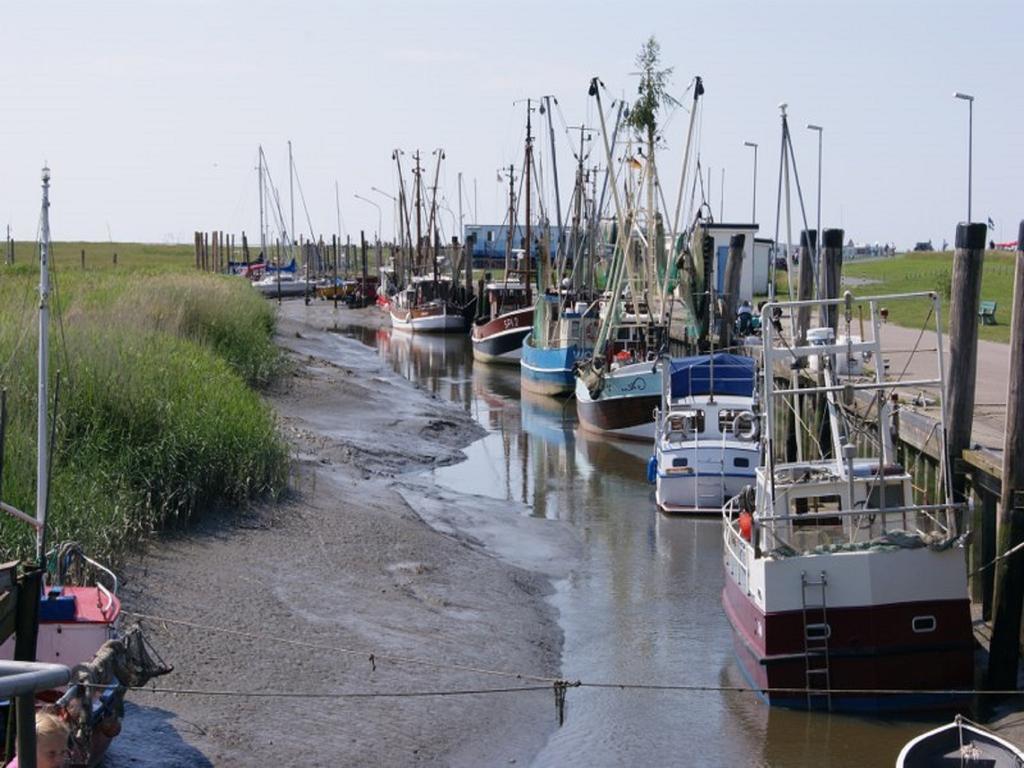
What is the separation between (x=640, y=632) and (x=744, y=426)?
859cm

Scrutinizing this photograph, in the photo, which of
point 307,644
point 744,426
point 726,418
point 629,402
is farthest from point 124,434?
point 629,402

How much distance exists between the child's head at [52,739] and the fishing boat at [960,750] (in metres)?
6.01

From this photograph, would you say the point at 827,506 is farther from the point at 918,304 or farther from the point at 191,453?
the point at 918,304

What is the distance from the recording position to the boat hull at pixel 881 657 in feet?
44.2

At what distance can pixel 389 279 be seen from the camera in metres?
92.5

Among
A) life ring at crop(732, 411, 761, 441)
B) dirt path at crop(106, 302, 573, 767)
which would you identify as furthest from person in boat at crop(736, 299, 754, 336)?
dirt path at crop(106, 302, 573, 767)

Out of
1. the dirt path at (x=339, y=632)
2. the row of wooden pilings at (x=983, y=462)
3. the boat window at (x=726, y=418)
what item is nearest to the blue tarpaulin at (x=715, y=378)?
the boat window at (x=726, y=418)

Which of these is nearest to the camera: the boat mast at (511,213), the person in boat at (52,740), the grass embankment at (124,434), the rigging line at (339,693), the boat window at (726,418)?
the person in boat at (52,740)

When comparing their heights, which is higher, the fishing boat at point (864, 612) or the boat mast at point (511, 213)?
the boat mast at point (511, 213)

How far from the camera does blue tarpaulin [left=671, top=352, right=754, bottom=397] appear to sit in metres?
27.3

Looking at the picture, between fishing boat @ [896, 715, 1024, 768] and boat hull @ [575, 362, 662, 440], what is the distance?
23275 millimetres

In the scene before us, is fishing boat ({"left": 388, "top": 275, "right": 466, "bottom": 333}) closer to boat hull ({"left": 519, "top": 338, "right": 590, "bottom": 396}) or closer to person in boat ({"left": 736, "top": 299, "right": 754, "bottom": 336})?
boat hull ({"left": 519, "top": 338, "right": 590, "bottom": 396})

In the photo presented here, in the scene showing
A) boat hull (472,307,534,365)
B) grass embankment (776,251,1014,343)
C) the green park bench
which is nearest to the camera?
the green park bench

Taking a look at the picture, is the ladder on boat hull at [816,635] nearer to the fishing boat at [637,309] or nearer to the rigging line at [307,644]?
the rigging line at [307,644]
